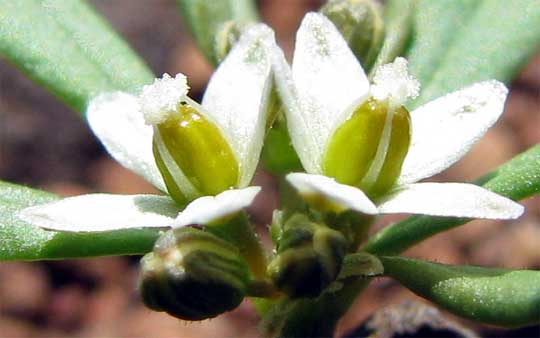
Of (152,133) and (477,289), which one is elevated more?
(152,133)

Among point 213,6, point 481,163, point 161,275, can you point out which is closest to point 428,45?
point 213,6

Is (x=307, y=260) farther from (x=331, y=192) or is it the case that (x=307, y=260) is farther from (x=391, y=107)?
(x=391, y=107)

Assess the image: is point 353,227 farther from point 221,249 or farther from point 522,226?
point 522,226

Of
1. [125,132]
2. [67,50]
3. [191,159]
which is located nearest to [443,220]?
[191,159]

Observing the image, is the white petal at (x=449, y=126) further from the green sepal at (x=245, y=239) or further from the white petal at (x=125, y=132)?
the white petal at (x=125, y=132)

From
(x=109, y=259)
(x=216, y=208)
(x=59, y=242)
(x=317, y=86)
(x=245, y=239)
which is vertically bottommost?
(x=109, y=259)

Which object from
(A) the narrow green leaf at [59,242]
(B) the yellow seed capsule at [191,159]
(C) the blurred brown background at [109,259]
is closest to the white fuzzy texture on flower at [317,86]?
(B) the yellow seed capsule at [191,159]

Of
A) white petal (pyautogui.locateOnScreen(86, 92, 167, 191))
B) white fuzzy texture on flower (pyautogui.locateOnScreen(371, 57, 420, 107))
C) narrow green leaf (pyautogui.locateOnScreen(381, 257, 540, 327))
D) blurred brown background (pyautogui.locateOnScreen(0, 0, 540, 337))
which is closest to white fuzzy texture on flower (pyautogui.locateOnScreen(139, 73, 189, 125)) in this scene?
white petal (pyautogui.locateOnScreen(86, 92, 167, 191))
